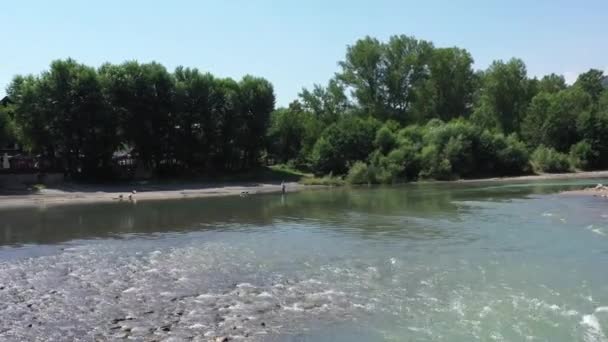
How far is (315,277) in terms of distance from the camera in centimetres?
2208

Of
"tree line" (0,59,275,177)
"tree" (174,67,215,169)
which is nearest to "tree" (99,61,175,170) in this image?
"tree line" (0,59,275,177)

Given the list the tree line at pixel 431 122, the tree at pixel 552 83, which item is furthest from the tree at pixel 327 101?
the tree at pixel 552 83

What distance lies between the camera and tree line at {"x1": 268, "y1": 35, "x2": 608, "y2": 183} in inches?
3462

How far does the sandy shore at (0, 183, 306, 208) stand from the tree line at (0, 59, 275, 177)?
7.52 metres

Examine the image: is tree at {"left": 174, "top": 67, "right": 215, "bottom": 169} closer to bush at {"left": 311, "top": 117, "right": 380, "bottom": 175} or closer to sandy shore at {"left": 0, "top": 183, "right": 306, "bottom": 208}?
sandy shore at {"left": 0, "top": 183, "right": 306, "bottom": 208}

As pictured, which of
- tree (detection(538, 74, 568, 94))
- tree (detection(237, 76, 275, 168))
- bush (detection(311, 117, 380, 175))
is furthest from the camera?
tree (detection(538, 74, 568, 94))

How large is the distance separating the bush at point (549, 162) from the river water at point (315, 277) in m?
56.5

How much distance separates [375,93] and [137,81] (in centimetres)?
5201

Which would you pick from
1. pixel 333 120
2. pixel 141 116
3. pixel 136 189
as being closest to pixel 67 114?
pixel 141 116

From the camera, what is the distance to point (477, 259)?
969 inches

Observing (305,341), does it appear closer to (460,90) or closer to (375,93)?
(375,93)

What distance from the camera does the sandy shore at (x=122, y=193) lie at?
6012 centimetres

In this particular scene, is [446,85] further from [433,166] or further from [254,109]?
[254,109]

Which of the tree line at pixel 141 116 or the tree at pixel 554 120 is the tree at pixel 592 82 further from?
the tree line at pixel 141 116
